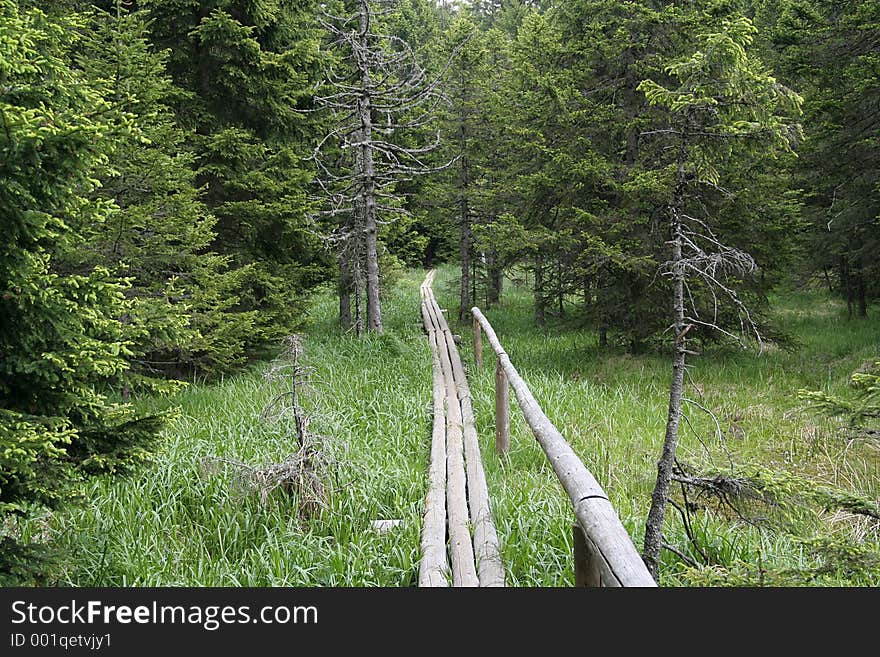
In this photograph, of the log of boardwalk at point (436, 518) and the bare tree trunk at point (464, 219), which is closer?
the log of boardwalk at point (436, 518)

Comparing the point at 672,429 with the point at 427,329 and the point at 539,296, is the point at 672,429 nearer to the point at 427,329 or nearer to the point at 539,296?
the point at 427,329

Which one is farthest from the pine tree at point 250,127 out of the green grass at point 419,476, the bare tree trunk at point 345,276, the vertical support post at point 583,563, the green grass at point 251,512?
the vertical support post at point 583,563

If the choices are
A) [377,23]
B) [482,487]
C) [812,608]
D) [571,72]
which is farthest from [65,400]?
[377,23]

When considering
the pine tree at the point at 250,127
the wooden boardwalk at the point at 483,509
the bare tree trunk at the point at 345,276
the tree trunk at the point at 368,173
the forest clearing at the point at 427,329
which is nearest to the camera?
the wooden boardwalk at the point at 483,509

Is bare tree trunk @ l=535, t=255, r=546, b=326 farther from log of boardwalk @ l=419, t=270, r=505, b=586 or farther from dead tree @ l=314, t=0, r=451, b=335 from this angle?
log of boardwalk @ l=419, t=270, r=505, b=586

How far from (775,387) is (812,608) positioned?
811cm

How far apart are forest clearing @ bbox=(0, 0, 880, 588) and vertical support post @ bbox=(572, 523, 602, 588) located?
20 mm

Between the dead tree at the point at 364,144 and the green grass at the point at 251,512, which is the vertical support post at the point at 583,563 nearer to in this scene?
the green grass at the point at 251,512

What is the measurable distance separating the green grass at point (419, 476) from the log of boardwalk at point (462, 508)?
0.12m

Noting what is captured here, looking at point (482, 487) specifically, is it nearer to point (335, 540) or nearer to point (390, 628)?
point (335, 540)

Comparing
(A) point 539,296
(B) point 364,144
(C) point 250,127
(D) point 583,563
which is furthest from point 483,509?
(A) point 539,296

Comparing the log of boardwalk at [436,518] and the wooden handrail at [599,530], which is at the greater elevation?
the wooden handrail at [599,530]

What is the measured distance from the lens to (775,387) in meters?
9.71

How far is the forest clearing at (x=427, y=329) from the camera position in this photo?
3.11 meters
